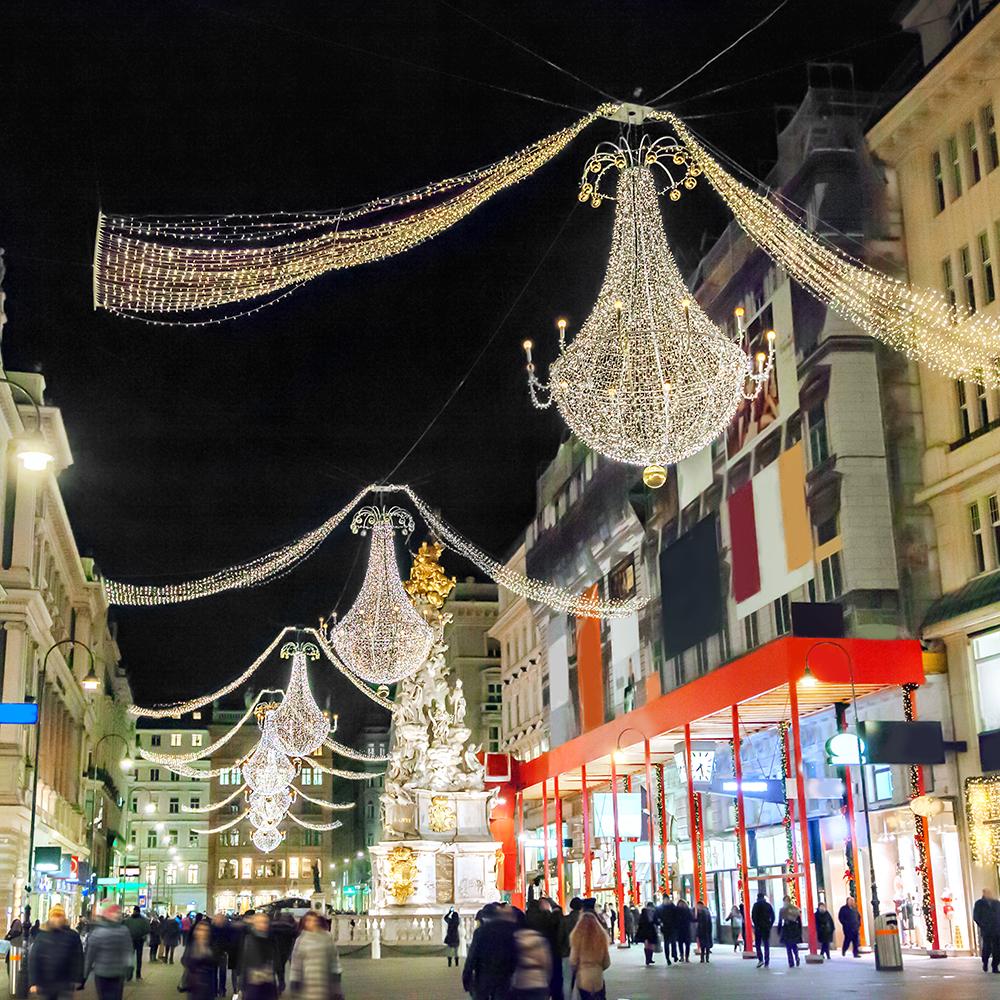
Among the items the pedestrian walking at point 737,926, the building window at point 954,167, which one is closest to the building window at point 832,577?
the building window at point 954,167

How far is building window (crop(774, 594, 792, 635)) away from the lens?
43.5m

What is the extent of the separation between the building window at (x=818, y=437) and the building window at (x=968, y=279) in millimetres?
5673

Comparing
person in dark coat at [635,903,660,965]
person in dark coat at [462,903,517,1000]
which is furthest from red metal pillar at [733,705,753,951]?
person in dark coat at [462,903,517,1000]

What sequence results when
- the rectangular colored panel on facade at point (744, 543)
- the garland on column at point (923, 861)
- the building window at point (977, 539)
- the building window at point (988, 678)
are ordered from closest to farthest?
1. the building window at point (988, 678)
2. the garland on column at point (923, 861)
3. the building window at point (977, 539)
4. the rectangular colored panel on facade at point (744, 543)

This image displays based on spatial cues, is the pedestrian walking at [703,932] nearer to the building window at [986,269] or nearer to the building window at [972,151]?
the building window at [986,269]

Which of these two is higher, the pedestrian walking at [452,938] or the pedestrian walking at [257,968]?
the pedestrian walking at [257,968]

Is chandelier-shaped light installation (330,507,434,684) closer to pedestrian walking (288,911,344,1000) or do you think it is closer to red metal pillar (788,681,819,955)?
red metal pillar (788,681,819,955)

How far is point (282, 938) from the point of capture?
22.5 m

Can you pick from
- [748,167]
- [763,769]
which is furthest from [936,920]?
[748,167]

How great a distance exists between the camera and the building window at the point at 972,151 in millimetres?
35906

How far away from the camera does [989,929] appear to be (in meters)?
27.1

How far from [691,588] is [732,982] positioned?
89.6 ft

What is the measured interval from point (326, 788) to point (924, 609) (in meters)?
118

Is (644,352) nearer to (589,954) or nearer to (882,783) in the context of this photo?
(589,954)
